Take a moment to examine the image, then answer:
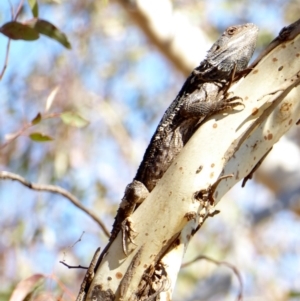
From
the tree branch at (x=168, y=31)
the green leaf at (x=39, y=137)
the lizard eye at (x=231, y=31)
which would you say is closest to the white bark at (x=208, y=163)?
the green leaf at (x=39, y=137)

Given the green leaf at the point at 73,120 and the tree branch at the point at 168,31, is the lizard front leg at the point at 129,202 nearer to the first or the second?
the green leaf at the point at 73,120

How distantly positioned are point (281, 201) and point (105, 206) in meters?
2.22

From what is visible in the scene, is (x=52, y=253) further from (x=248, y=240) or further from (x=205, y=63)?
(x=205, y=63)

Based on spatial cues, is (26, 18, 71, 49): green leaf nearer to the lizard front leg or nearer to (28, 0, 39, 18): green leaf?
(28, 0, 39, 18): green leaf

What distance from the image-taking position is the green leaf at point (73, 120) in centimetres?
289

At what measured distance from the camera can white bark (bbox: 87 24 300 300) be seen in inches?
78.1

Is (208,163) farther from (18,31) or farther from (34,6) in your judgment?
(34,6)

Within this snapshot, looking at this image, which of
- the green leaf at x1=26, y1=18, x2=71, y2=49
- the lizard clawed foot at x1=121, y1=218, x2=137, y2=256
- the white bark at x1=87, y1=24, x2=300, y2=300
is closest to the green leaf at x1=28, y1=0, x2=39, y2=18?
the green leaf at x1=26, y1=18, x2=71, y2=49

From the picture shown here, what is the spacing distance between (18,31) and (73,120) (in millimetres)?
502

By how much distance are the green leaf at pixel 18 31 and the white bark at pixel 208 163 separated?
1.01 meters

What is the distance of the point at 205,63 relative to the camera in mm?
3215

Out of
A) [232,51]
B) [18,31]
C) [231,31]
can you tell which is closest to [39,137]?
[18,31]

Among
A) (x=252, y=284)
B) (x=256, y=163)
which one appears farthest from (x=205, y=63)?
(x=252, y=284)

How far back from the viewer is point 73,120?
2.91m
